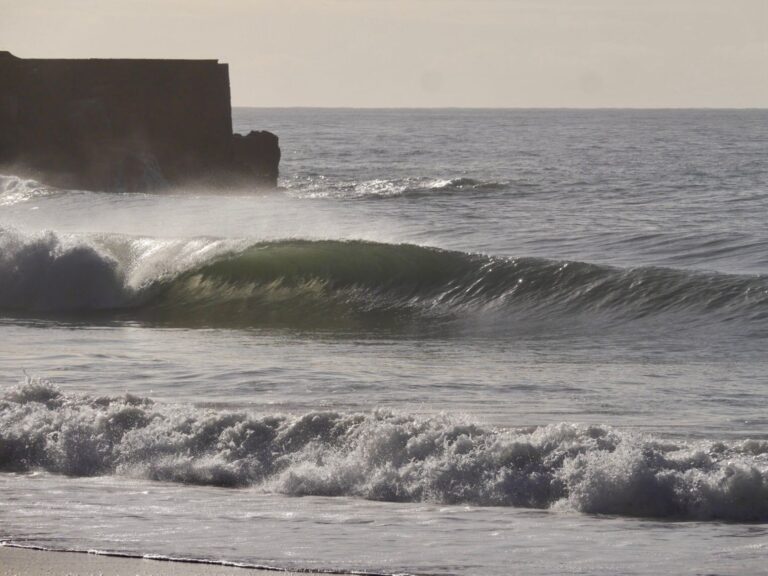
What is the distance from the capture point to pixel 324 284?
19.1m

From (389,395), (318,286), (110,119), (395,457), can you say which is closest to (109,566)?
(395,457)

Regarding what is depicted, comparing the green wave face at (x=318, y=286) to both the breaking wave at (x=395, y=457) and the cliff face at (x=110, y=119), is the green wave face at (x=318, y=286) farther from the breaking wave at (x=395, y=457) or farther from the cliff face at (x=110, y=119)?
the cliff face at (x=110, y=119)

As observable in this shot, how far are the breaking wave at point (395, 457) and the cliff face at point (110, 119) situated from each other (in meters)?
29.3

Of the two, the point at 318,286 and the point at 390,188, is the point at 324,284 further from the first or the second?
the point at 390,188

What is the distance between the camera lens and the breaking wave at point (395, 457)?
26.5 ft

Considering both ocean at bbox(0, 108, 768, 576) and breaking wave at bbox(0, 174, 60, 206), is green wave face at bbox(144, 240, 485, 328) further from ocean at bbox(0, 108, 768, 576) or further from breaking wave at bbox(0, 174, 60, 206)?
breaking wave at bbox(0, 174, 60, 206)

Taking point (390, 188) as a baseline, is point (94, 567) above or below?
below

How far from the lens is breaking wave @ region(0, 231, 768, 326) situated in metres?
16.5

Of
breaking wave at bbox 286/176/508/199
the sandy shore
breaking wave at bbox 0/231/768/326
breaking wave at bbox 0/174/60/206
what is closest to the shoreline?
the sandy shore

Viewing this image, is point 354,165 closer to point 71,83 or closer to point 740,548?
point 71,83

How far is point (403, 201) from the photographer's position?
37656 millimetres

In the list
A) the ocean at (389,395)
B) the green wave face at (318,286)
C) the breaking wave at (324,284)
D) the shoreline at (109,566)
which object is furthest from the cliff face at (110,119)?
the shoreline at (109,566)

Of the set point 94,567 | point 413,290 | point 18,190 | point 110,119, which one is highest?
point 110,119

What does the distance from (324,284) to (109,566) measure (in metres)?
12.2
